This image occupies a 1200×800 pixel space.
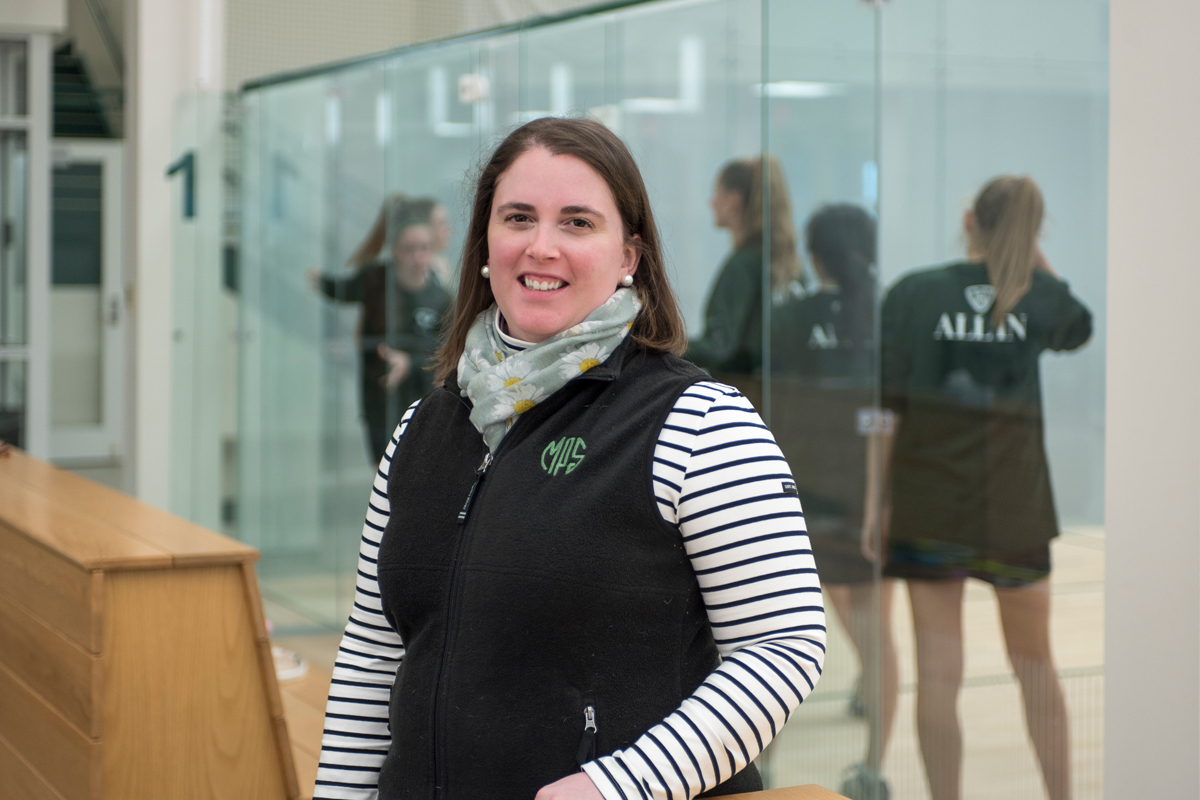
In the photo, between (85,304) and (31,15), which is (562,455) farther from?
(85,304)

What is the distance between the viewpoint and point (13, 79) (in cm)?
619

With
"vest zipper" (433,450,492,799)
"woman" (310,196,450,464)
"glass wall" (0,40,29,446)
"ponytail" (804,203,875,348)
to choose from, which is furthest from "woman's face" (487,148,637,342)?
"glass wall" (0,40,29,446)

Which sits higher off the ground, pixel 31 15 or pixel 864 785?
pixel 31 15

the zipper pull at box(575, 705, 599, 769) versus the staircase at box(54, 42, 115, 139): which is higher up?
the staircase at box(54, 42, 115, 139)

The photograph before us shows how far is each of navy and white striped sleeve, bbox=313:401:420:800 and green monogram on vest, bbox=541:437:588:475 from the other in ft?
0.77

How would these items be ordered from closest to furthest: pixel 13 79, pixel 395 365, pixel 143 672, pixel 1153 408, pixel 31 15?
pixel 1153 408, pixel 143 672, pixel 395 365, pixel 31 15, pixel 13 79

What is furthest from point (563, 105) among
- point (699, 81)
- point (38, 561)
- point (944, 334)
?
point (38, 561)

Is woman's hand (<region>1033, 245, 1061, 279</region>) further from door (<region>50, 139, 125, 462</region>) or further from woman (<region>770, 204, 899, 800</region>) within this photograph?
door (<region>50, 139, 125, 462</region>)

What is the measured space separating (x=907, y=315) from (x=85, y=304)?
22.9 feet

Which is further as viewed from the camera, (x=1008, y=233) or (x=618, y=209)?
(x=1008, y=233)

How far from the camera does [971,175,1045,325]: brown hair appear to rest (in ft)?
8.34

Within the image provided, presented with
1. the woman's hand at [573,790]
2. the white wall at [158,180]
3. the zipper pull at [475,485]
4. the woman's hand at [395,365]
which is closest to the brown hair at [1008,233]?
the zipper pull at [475,485]

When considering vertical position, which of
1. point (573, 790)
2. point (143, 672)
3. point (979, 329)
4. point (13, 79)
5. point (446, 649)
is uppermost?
point (13, 79)

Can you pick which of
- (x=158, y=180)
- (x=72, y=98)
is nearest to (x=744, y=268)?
(x=158, y=180)
